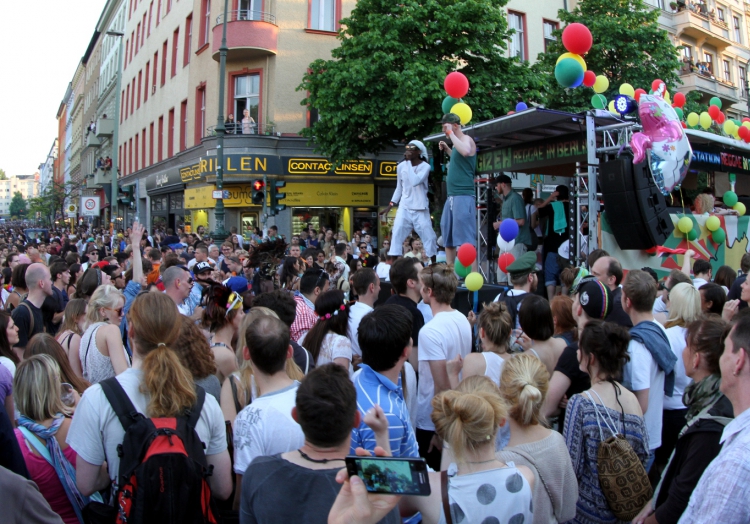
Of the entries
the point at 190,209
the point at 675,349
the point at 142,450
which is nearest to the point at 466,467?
the point at 142,450

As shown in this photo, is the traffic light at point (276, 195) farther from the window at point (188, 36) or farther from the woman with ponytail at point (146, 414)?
the woman with ponytail at point (146, 414)

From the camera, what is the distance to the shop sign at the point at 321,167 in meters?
21.8

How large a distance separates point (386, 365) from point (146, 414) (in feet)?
3.65

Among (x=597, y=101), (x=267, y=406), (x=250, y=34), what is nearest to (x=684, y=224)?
(x=597, y=101)

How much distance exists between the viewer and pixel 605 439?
2.77 m

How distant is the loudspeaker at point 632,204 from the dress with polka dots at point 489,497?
670 centimetres

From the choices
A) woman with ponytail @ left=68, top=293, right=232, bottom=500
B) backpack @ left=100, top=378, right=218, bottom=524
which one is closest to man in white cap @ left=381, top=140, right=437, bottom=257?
woman with ponytail @ left=68, top=293, right=232, bottom=500

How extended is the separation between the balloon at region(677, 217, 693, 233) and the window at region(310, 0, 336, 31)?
56.3ft

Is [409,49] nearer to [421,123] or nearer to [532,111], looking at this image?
[421,123]

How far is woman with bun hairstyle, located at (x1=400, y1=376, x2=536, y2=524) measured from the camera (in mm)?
2102

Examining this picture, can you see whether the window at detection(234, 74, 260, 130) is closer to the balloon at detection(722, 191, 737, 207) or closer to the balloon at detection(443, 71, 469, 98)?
the balloon at detection(443, 71, 469, 98)

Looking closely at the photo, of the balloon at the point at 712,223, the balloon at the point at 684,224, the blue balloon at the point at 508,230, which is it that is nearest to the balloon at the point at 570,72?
the blue balloon at the point at 508,230

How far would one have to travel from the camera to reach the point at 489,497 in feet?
6.95

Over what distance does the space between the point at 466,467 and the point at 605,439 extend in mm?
987
